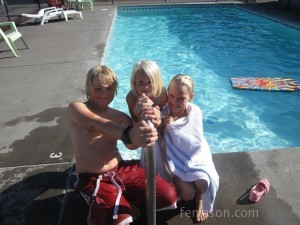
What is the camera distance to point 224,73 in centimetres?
891

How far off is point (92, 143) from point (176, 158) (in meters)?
0.80

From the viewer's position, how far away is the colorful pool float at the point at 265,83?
24.1 feet

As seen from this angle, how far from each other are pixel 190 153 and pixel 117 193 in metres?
0.79

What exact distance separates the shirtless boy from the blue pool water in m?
2.64

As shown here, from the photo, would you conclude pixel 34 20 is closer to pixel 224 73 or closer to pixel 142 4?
pixel 142 4

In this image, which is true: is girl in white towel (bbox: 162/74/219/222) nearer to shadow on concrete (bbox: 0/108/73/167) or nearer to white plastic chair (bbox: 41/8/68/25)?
shadow on concrete (bbox: 0/108/73/167)

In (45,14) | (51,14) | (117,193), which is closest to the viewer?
(117,193)

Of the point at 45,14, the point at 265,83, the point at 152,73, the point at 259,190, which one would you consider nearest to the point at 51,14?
the point at 45,14

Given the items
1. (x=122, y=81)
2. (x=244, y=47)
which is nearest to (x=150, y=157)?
(x=122, y=81)

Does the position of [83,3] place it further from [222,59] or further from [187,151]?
[187,151]

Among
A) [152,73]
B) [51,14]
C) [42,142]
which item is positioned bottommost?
[51,14]

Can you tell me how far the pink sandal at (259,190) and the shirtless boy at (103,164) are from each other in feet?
2.78

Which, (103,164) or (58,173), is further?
(58,173)

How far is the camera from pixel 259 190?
2.83 metres
